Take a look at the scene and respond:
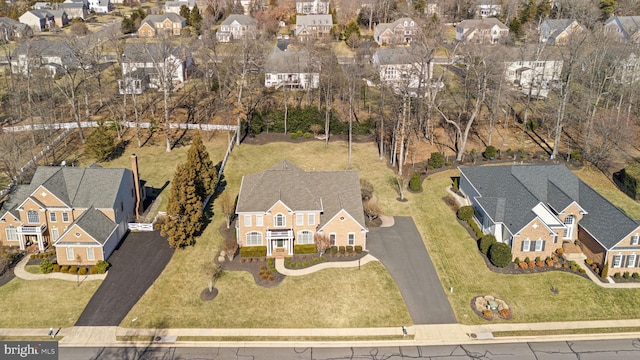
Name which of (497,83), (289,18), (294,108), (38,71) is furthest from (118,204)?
(289,18)

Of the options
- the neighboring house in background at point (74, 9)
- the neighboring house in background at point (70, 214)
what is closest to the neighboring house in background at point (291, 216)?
the neighboring house in background at point (70, 214)

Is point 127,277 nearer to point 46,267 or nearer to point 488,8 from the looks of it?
point 46,267

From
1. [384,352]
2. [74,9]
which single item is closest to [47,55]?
[74,9]

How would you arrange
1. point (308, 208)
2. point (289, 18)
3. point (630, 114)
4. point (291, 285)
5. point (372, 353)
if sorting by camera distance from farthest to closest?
point (289, 18)
point (630, 114)
point (308, 208)
point (291, 285)
point (372, 353)

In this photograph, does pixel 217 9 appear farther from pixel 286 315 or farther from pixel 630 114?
pixel 286 315

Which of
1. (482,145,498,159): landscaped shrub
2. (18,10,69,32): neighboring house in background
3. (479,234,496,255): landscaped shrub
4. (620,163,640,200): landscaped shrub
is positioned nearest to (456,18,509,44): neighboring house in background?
(482,145,498,159): landscaped shrub

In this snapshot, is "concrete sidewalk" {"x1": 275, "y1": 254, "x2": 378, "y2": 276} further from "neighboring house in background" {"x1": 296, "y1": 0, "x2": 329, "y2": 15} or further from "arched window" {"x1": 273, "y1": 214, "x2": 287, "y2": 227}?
"neighboring house in background" {"x1": 296, "y1": 0, "x2": 329, "y2": 15}

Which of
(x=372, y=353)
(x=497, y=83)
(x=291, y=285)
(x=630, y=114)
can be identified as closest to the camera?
(x=372, y=353)
